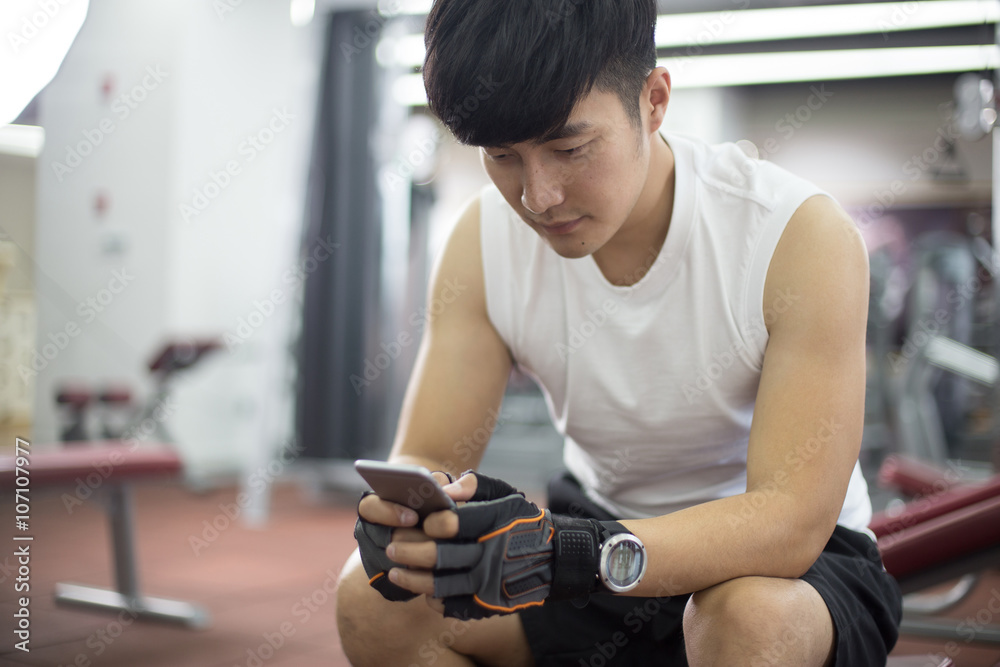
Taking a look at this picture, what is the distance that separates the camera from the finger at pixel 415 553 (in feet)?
2.55

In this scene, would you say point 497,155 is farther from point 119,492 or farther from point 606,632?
point 119,492

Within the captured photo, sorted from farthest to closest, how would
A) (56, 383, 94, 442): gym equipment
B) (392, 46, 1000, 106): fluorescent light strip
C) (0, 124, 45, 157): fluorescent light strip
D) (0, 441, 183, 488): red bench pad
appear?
(392, 46, 1000, 106): fluorescent light strip < (56, 383, 94, 442): gym equipment < (0, 124, 45, 157): fluorescent light strip < (0, 441, 183, 488): red bench pad

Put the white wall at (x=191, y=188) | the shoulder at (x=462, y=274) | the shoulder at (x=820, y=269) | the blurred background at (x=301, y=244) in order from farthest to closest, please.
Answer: the white wall at (x=191, y=188) → the blurred background at (x=301, y=244) → the shoulder at (x=462, y=274) → the shoulder at (x=820, y=269)

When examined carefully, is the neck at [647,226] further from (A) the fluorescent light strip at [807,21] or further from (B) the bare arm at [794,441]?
(A) the fluorescent light strip at [807,21]

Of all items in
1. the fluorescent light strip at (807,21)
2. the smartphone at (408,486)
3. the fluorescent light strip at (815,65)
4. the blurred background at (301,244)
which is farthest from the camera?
the fluorescent light strip at (815,65)

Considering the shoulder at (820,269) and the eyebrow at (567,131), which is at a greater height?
the eyebrow at (567,131)

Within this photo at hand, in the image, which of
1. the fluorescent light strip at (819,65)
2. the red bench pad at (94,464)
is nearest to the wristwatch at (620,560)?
the red bench pad at (94,464)

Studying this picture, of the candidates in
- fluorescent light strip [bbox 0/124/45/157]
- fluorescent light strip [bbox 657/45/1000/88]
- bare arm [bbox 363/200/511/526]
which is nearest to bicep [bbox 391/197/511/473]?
bare arm [bbox 363/200/511/526]

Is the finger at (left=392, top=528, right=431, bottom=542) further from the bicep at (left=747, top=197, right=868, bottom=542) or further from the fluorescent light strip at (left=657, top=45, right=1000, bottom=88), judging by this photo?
the fluorescent light strip at (left=657, top=45, right=1000, bottom=88)

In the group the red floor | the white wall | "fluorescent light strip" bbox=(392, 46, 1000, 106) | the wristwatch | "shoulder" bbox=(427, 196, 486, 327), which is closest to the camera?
the wristwatch

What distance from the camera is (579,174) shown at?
93cm

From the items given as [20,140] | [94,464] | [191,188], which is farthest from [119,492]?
[191,188]

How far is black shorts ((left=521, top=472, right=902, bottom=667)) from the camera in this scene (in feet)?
3.28

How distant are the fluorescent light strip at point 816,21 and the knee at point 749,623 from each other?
429 centimetres
